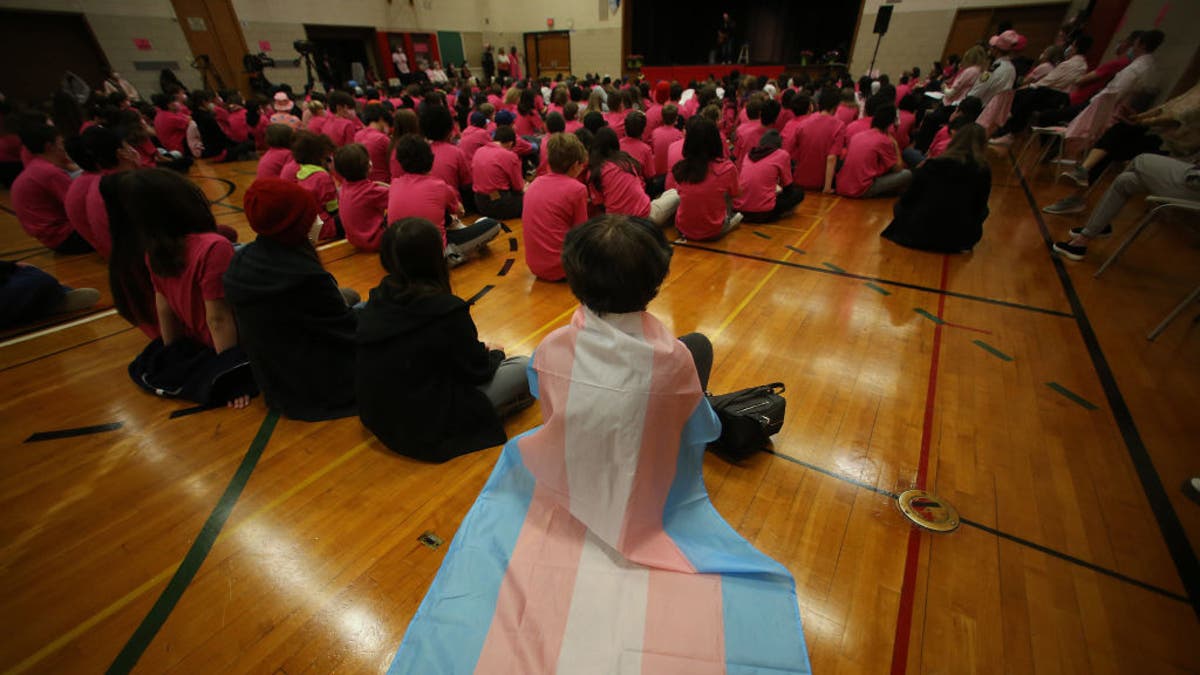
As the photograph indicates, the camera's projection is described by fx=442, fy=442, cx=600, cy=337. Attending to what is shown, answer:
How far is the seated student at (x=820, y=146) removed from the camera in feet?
16.9

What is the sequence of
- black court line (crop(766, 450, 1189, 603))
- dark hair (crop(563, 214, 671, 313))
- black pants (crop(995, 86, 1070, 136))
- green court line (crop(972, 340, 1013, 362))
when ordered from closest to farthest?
dark hair (crop(563, 214, 671, 313)), black court line (crop(766, 450, 1189, 603)), green court line (crop(972, 340, 1013, 362)), black pants (crop(995, 86, 1070, 136))

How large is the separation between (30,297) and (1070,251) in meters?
7.81

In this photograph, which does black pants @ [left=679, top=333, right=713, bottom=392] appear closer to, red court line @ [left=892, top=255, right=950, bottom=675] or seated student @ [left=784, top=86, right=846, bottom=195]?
red court line @ [left=892, top=255, right=950, bottom=675]

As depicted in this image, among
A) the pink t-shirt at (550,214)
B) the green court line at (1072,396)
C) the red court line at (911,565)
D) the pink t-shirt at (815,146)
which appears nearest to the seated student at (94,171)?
the pink t-shirt at (550,214)

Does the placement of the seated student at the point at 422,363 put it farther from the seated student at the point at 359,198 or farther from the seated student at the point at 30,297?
the seated student at the point at 30,297

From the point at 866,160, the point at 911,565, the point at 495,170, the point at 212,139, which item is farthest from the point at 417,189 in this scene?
the point at 212,139

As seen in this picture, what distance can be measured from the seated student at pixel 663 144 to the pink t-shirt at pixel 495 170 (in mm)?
1705

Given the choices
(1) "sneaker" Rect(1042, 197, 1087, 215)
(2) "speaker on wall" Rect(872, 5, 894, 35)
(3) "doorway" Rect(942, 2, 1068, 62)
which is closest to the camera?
(1) "sneaker" Rect(1042, 197, 1087, 215)

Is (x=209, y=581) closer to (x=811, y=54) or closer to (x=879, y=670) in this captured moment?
(x=879, y=670)

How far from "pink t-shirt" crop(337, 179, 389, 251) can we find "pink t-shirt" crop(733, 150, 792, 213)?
3.37 metres

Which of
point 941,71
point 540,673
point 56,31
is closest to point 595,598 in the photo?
point 540,673

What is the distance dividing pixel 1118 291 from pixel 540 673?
4.68 meters

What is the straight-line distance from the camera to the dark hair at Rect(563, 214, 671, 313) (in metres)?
1.12

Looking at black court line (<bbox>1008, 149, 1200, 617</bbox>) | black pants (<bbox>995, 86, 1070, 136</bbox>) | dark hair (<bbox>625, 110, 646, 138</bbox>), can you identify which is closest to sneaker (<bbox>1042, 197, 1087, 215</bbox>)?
black court line (<bbox>1008, 149, 1200, 617</bbox>)
